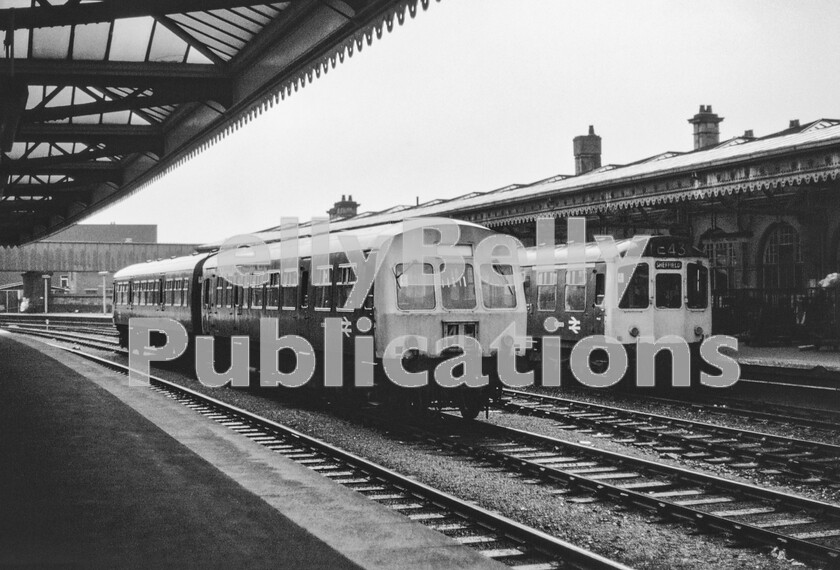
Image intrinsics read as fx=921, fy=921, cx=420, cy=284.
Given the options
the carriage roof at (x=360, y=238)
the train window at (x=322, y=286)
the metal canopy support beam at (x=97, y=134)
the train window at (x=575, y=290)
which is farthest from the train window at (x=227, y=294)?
the train window at (x=575, y=290)

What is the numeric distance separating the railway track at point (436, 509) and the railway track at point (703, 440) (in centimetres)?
378

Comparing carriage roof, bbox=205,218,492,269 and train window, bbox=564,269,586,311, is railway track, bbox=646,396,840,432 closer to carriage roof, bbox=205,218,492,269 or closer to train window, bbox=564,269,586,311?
train window, bbox=564,269,586,311

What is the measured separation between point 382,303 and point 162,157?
25.3 ft

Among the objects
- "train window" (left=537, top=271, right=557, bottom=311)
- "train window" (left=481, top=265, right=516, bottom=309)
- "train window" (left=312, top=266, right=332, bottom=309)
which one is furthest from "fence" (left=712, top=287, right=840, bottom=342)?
"train window" (left=312, top=266, right=332, bottom=309)

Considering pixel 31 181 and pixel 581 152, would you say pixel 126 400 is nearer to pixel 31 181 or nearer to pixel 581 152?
pixel 31 181

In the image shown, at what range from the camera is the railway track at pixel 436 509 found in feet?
20.7

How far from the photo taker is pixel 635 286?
16859mm

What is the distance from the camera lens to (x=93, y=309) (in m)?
65.0

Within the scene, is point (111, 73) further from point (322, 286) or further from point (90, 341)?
point (90, 341)

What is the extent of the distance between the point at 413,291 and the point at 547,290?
7.12m

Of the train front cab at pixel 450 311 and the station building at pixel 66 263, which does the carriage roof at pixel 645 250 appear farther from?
the station building at pixel 66 263

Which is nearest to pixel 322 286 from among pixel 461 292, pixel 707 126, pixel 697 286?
pixel 461 292

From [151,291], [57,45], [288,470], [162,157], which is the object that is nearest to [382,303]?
[288,470]

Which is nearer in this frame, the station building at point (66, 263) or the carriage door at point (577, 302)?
the carriage door at point (577, 302)
